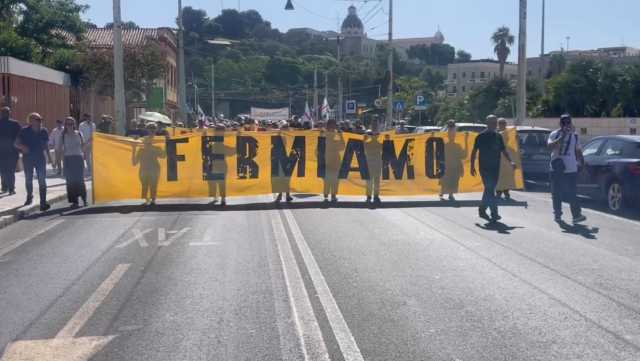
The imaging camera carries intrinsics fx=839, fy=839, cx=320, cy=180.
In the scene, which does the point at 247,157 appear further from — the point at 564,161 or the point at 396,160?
the point at 564,161

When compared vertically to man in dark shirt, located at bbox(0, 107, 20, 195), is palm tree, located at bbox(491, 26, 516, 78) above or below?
above

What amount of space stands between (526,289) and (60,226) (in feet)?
25.4

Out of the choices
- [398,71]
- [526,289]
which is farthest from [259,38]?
[526,289]

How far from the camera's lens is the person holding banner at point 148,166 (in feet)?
51.9

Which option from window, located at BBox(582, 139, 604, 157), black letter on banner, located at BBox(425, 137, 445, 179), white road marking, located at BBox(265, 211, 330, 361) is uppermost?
window, located at BBox(582, 139, 604, 157)

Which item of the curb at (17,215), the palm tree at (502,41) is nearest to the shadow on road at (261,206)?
the curb at (17,215)

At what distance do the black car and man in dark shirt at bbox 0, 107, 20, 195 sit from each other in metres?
10.8

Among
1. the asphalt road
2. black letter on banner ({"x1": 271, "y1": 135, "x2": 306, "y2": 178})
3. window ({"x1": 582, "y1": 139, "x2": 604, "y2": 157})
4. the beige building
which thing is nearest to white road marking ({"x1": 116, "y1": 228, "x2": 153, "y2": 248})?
the asphalt road

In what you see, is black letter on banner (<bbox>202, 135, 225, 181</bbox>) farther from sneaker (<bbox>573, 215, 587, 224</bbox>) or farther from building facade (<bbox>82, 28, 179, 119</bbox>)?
building facade (<bbox>82, 28, 179, 119</bbox>)

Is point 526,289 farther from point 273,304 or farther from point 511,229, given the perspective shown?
point 511,229

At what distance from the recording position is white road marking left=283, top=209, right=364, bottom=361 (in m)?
6.03

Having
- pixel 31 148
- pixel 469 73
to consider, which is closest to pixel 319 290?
pixel 31 148

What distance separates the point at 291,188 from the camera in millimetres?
16453

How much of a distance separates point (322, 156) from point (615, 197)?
557 cm
